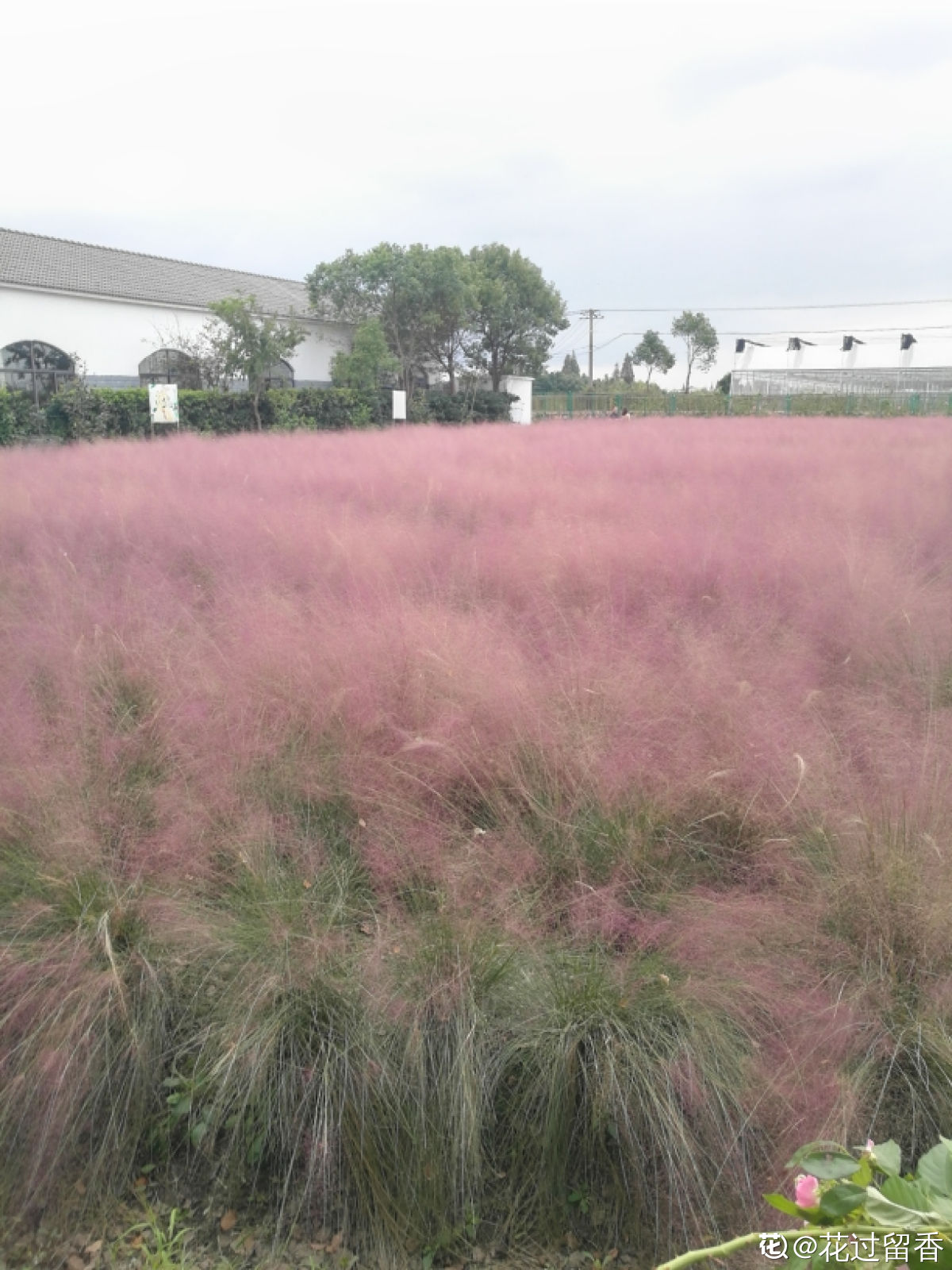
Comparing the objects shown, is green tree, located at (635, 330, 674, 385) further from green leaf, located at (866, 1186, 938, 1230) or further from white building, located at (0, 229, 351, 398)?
green leaf, located at (866, 1186, 938, 1230)

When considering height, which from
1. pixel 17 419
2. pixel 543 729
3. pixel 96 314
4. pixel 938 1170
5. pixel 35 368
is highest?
pixel 96 314

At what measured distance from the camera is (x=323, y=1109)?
1.99m

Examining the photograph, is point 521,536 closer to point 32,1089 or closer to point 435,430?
point 32,1089

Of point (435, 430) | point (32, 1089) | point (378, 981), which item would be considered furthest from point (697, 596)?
point (435, 430)

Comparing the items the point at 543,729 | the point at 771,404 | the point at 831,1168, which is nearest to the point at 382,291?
the point at 771,404

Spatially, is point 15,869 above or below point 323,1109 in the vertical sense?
above

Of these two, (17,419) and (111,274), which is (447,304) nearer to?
(111,274)

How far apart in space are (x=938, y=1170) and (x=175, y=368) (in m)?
27.5

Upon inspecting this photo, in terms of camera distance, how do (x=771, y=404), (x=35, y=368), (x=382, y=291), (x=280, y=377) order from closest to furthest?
(x=35, y=368)
(x=280, y=377)
(x=382, y=291)
(x=771, y=404)

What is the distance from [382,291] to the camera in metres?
30.1

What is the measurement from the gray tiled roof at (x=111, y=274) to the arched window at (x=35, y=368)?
4.80 ft

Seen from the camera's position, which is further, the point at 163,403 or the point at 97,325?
the point at 97,325

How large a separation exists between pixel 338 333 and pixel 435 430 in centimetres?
1928

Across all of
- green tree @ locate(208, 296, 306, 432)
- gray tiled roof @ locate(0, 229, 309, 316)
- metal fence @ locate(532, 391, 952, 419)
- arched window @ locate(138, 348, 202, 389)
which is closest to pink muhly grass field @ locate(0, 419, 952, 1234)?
green tree @ locate(208, 296, 306, 432)
